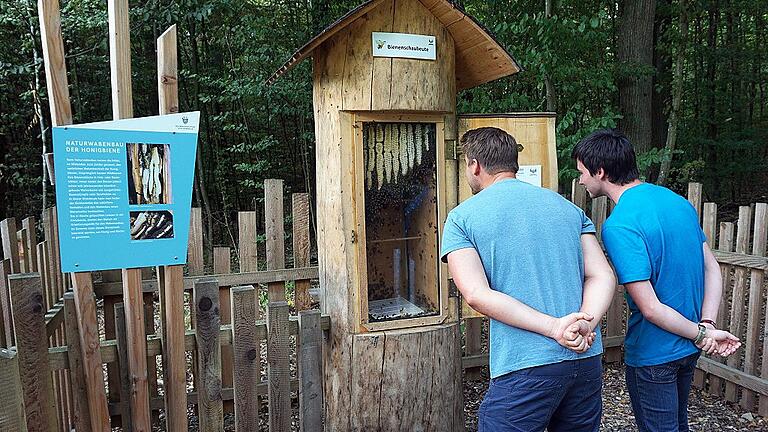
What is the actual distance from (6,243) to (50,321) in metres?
0.49

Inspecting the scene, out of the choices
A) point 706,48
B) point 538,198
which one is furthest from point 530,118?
point 706,48

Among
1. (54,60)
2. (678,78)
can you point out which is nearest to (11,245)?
(54,60)

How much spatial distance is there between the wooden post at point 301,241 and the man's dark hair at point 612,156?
1.72 metres

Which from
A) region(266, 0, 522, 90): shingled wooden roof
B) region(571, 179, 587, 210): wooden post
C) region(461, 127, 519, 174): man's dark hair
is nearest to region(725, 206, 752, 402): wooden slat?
region(571, 179, 587, 210): wooden post

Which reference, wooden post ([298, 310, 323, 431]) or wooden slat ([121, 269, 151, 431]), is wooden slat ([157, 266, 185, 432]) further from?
wooden post ([298, 310, 323, 431])

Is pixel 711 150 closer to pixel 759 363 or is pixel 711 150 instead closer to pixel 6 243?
pixel 759 363

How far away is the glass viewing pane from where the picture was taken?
3326 mm

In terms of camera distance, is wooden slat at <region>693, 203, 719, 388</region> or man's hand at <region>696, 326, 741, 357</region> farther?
wooden slat at <region>693, 203, 719, 388</region>

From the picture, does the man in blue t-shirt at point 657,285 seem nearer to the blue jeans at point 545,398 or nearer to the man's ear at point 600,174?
the man's ear at point 600,174

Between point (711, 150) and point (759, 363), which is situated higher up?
point (711, 150)

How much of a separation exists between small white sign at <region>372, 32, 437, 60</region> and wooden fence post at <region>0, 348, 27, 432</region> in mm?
2352

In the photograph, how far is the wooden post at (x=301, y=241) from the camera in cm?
349

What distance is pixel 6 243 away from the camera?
296 cm

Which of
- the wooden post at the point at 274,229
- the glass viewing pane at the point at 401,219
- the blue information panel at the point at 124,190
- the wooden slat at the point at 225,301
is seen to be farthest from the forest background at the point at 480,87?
the blue information panel at the point at 124,190
